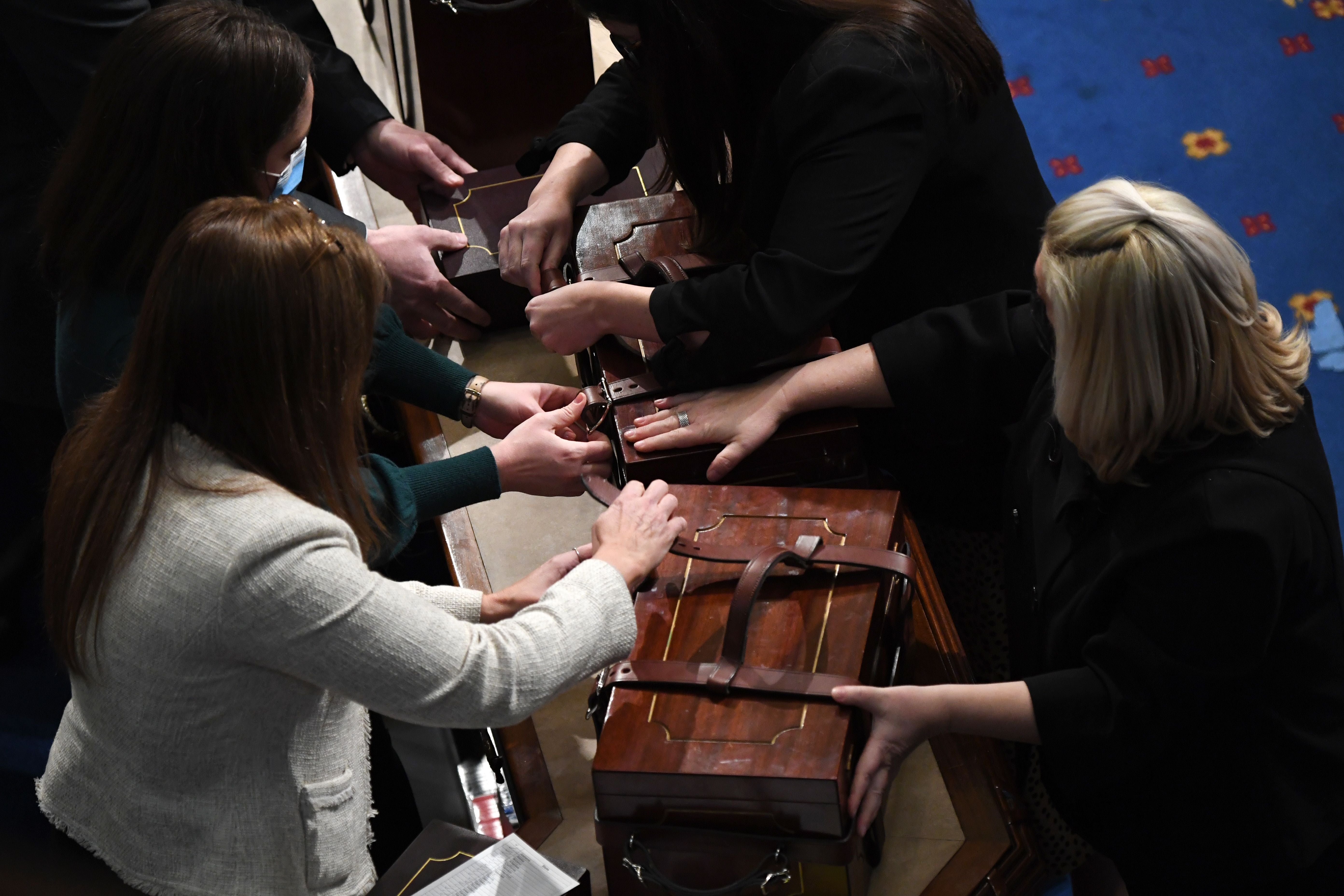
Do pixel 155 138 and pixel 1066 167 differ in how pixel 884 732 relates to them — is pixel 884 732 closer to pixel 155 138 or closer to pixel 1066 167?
pixel 155 138

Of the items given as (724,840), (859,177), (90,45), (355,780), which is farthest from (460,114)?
(724,840)

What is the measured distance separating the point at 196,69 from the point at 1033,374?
1405mm

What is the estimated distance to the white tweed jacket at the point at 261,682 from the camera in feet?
4.39

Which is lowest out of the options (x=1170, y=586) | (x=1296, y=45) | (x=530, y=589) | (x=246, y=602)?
(x=1296, y=45)

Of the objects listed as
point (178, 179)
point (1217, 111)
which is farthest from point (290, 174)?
point (1217, 111)

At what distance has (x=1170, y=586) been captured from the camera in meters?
1.42

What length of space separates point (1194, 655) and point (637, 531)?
748 millimetres

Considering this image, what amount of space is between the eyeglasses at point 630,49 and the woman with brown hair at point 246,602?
2.32ft

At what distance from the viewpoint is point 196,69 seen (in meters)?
1.81

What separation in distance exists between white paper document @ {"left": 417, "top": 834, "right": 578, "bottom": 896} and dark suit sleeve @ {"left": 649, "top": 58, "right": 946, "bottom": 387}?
32.9 inches

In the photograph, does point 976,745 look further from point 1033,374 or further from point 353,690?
point 353,690

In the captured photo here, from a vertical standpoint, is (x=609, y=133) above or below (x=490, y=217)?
above

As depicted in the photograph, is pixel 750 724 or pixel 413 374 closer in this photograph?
pixel 750 724

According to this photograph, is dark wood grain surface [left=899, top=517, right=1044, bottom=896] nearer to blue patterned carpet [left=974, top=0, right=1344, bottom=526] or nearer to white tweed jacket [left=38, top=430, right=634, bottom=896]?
white tweed jacket [left=38, top=430, right=634, bottom=896]
